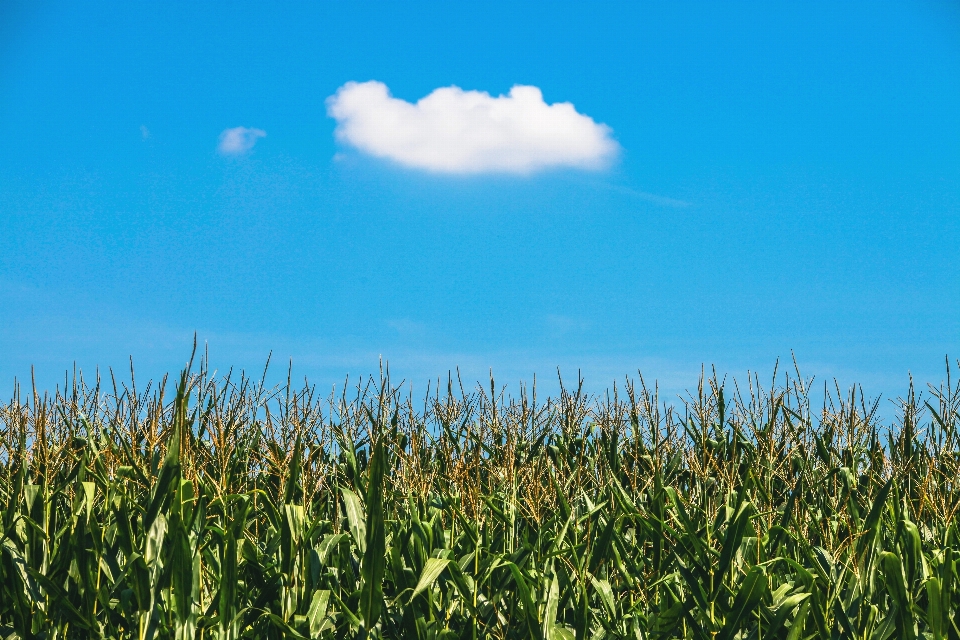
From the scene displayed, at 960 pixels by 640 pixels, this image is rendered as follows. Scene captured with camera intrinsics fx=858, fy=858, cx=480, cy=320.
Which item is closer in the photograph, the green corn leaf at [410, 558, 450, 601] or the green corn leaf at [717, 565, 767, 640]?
the green corn leaf at [410, 558, 450, 601]

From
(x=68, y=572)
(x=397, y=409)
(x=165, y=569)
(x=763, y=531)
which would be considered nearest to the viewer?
(x=165, y=569)

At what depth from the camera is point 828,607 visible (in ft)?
15.3

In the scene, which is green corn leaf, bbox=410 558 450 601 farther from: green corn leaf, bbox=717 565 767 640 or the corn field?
green corn leaf, bbox=717 565 767 640

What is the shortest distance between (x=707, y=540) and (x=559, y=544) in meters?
0.83

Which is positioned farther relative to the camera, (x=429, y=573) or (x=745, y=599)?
(x=745, y=599)

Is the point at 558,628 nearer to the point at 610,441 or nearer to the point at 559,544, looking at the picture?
the point at 559,544

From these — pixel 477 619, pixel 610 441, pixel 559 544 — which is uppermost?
pixel 610 441

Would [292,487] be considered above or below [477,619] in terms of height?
above

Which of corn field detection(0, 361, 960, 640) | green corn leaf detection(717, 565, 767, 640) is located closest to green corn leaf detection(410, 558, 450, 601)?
corn field detection(0, 361, 960, 640)

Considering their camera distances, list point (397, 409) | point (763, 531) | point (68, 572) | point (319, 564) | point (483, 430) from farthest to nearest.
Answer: point (483, 430)
point (397, 409)
point (763, 531)
point (68, 572)
point (319, 564)

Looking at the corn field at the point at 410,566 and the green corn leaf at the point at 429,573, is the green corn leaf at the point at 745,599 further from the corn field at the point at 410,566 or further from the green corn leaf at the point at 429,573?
the green corn leaf at the point at 429,573

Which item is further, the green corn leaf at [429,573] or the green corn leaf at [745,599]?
the green corn leaf at [745,599]

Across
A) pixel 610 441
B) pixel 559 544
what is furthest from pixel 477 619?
pixel 610 441

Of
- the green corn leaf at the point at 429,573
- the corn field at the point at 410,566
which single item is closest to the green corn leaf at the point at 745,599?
the corn field at the point at 410,566
